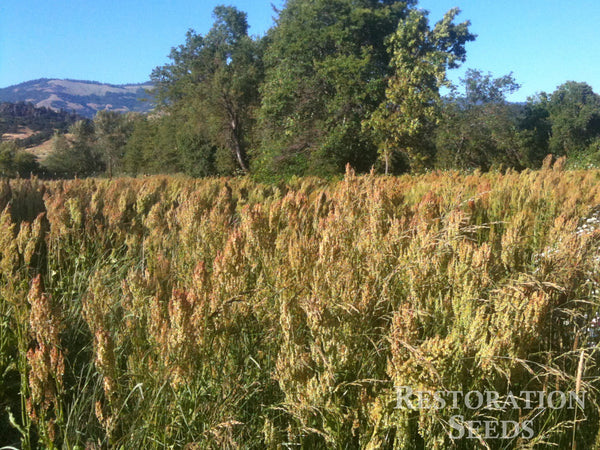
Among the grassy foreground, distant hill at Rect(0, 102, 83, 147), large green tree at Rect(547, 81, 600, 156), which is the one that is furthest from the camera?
distant hill at Rect(0, 102, 83, 147)

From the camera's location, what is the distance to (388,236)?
7.73 feet

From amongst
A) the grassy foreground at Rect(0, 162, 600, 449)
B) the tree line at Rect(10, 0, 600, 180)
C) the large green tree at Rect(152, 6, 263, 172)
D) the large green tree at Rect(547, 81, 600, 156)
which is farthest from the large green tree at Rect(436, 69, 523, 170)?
the grassy foreground at Rect(0, 162, 600, 449)

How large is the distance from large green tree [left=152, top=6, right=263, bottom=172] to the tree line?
0.30 feet

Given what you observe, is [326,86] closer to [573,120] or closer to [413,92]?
[413,92]

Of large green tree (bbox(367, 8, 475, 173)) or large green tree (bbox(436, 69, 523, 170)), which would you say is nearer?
large green tree (bbox(367, 8, 475, 173))

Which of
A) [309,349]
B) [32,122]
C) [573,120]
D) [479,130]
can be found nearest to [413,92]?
[479,130]

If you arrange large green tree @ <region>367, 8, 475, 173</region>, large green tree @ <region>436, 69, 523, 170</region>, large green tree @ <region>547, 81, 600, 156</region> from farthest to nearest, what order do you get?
1. large green tree @ <region>547, 81, 600, 156</region>
2. large green tree @ <region>436, 69, 523, 170</region>
3. large green tree @ <region>367, 8, 475, 173</region>

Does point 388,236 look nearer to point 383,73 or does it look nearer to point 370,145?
point 370,145

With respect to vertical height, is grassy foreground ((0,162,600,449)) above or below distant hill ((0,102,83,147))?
below

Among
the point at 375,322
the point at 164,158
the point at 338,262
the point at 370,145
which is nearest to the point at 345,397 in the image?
the point at 375,322

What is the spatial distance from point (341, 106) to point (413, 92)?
3.50 metres

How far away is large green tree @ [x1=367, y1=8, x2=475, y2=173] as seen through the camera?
20517mm

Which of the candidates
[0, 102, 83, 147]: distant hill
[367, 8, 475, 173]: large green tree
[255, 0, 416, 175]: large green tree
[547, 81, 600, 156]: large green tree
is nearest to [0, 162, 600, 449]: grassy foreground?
[367, 8, 475, 173]: large green tree

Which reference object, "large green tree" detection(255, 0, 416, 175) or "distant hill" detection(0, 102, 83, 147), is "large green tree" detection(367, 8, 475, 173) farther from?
"distant hill" detection(0, 102, 83, 147)
